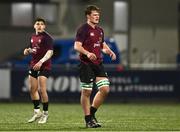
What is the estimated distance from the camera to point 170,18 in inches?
1644

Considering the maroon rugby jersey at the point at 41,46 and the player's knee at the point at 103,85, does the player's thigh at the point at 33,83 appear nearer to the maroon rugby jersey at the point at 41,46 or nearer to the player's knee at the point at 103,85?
the maroon rugby jersey at the point at 41,46

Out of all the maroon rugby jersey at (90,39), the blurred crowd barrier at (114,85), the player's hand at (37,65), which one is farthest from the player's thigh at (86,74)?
the blurred crowd barrier at (114,85)

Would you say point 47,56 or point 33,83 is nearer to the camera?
point 47,56

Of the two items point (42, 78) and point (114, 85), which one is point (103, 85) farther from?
point (114, 85)

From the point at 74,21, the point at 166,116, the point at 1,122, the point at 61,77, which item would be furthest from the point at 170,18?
the point at 1,122

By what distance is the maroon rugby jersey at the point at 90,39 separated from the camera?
598 inches

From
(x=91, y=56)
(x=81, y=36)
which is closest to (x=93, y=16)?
(x=81, y=36)

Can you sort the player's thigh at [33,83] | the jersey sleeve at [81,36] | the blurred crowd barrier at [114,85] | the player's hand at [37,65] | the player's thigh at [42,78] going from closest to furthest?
the jersey sleeve at [81,36] → the player's hand at [37,65] → the player's thigh at [42,78] → the player's thigh at [33,83] → the blurred crowd barrier at [114,85]

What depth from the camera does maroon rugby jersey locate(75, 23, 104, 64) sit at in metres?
15.2

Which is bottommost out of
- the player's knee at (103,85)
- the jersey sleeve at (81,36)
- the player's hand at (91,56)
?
the player's knee at (103,85)

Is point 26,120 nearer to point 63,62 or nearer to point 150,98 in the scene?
point 150,98

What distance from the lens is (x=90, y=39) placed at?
50.1 feet

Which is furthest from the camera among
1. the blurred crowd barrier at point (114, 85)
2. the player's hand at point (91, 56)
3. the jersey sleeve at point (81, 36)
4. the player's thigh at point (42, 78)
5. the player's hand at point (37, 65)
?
the blurred crowd barrier at point (114, 85)

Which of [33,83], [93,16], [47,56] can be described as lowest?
[33,83]
